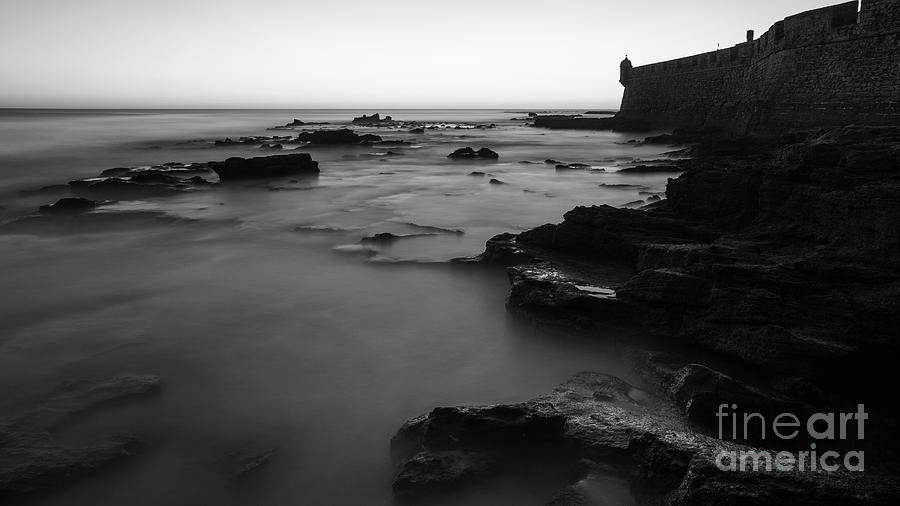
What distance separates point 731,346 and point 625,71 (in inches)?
1610

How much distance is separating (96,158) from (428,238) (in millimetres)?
21921

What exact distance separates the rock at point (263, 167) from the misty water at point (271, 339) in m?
4.46

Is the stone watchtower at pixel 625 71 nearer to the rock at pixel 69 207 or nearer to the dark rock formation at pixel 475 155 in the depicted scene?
the dark rock formation at pixel 475 155

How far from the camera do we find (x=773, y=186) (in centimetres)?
527

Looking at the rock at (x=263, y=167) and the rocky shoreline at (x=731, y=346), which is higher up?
the rock at (x=263, y=167)

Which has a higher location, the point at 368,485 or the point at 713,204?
the point at 713,204

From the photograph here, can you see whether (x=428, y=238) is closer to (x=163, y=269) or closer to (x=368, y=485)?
(x=163, y=269)

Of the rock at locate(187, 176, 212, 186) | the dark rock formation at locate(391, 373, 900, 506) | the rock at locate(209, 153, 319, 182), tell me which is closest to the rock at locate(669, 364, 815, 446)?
the dark rock formation at locate(391, 373, 900, 506)

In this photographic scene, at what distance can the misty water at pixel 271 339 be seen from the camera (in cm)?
334

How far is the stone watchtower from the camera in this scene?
39528 millimetres

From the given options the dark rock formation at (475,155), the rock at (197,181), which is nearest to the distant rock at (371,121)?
the dark rock formation at (475,155)

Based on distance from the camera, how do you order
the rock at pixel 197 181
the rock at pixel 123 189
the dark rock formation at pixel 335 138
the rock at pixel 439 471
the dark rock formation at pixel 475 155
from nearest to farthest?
the rock at pixel 439 471 → the rock at pixel 123 189 → the rock at pixel 197 181 → the dark rock formation at pixel 475 155 → the dark rock formation at pixel 335 138

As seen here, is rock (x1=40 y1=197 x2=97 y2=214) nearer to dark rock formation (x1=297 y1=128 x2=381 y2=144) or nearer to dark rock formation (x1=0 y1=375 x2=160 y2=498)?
dark rock formation (x1=0 y1=375 x2=160 y2=498)

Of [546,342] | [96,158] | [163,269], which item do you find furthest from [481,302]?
[96,158]
